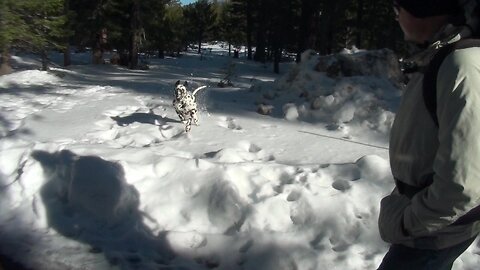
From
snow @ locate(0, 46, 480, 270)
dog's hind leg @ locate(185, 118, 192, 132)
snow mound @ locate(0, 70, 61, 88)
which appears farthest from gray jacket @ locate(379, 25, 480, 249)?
snow mound @ locate(0, 70, 61, 88)

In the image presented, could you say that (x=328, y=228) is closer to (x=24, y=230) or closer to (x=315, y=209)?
(x=315, y=209)

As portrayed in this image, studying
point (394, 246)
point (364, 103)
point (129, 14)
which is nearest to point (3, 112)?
point (364, 103)

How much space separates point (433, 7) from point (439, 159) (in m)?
0.55

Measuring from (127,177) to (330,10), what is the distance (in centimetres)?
1877

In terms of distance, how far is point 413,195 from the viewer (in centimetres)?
176

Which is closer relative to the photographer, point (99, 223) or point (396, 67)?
point (99, 223)

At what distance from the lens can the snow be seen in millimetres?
4125

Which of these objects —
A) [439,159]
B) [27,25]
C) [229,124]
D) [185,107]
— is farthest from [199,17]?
[439,159]

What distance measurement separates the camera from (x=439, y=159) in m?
1.55

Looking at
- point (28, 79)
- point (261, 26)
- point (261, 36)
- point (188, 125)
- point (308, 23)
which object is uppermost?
point (308, 23)

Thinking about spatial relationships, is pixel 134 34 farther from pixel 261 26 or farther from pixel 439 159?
pixel 439 159

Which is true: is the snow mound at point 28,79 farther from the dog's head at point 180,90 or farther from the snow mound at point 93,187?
the snow mound at point 93,187

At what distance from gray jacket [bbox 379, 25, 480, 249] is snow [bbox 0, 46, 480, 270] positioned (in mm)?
2180

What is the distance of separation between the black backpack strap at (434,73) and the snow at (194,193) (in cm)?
250
